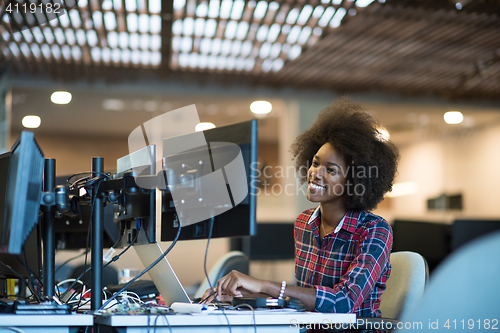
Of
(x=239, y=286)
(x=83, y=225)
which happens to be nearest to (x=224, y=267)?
(x=83, y=225)

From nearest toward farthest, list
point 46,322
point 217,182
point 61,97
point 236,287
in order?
point 46,322
point 217,182
point 236,287
point 61,97

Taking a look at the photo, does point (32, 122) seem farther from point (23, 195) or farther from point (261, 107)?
point (23, 195)

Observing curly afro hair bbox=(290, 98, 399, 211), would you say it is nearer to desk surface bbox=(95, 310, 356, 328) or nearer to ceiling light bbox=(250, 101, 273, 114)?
desk surface bbox=(95, 310, 356, 328)

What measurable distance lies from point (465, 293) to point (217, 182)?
690 millimetres

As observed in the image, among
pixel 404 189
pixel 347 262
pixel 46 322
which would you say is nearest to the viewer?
pixel 46 322

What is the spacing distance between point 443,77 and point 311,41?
2.25m

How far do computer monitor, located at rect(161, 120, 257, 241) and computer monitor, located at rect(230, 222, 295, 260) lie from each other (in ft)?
15.7

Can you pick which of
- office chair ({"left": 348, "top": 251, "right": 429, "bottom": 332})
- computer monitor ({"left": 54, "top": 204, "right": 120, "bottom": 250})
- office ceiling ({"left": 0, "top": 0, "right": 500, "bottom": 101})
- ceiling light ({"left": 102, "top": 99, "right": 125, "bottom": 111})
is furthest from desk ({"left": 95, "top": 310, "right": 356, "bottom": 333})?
ceiling light ({"left": 102, "top": 99, "right": 125, "bottom": 111})

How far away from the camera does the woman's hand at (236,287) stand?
1.60m

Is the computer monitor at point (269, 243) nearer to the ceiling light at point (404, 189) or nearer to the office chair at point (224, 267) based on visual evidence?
the ceiling light at point (404, 189)

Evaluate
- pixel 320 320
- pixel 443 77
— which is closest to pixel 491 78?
pixel 443 77

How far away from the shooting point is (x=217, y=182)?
1375 millimetres

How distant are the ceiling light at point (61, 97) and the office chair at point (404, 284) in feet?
17.2

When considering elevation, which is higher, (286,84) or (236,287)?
(286,84)
